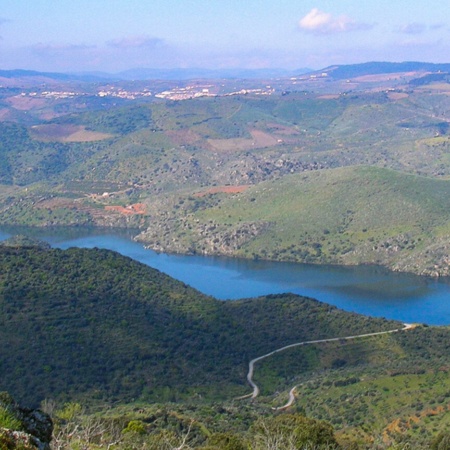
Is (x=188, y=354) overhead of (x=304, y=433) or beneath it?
beneath

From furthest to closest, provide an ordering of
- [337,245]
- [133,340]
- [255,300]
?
[337,245]
[255,300]
[133,340]

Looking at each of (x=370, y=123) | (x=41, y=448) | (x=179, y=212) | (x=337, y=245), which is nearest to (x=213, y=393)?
(x=41, y=448)

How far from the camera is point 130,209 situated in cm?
9838

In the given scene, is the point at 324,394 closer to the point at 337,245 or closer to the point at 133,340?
the point at 133,340

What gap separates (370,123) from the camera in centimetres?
14688

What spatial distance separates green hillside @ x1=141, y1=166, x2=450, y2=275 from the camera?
75.8 metres

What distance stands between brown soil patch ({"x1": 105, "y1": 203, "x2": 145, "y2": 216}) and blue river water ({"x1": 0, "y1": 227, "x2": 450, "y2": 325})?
1294 cm

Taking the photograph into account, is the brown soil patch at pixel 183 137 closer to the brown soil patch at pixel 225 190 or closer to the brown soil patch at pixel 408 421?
the brown soil patch at pixel 225 190

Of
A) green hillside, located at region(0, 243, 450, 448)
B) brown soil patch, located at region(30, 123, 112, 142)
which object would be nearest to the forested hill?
green hillside, located at region(0, 243, 450, 448)

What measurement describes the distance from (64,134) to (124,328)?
10256cm

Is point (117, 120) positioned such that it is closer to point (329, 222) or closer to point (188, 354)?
point (329, 222)

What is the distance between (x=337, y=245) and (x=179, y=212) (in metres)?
23.0

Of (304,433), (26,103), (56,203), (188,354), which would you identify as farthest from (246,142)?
(304,433)

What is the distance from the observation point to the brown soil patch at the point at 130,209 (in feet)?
318
